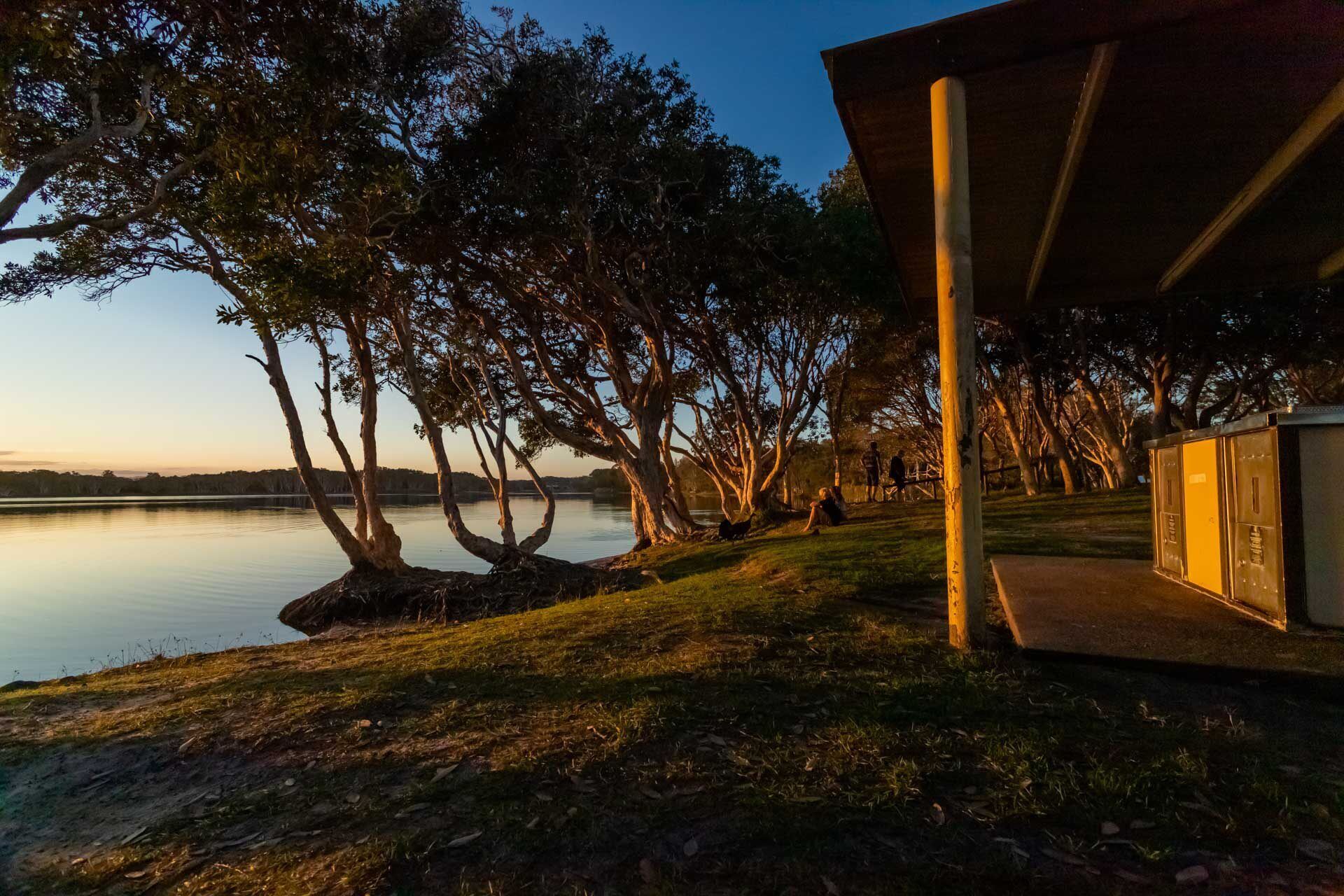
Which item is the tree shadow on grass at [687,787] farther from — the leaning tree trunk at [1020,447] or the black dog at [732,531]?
the leaning tree trunk at [1020,447]

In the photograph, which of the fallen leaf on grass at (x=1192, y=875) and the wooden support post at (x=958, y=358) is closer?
the fallen leaf on grass at (x=1192, y=875)

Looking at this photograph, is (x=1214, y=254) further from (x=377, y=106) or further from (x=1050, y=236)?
(x=377, y=106)

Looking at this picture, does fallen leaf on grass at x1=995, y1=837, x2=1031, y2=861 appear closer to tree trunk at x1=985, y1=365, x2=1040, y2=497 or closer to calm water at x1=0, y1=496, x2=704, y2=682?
calm water at x1=0, y1=496, x2=704, y2=682

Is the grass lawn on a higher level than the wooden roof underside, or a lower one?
lower

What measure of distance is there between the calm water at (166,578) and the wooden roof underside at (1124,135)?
11.8 meters

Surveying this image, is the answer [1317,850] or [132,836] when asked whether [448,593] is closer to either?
[132,836]

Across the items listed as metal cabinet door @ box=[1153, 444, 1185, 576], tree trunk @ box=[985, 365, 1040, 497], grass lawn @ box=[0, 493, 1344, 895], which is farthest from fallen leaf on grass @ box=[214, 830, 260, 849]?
tree trunk @ box=[985, 365, 1040, 497]

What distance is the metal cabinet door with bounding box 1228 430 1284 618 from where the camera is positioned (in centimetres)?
447

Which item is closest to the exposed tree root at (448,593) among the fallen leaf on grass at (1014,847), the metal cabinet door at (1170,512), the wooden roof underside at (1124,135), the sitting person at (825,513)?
the sitting person at (825,513)

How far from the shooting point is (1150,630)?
478 centimetres

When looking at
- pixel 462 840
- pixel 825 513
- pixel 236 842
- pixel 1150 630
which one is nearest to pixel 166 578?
pixel 825 513

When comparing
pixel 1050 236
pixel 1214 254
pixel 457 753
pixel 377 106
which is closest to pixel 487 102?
pixel 377 106

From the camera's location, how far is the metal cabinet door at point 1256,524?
4473 millimetres

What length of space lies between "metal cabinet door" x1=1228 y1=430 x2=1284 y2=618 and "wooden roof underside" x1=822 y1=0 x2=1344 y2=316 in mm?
2482
